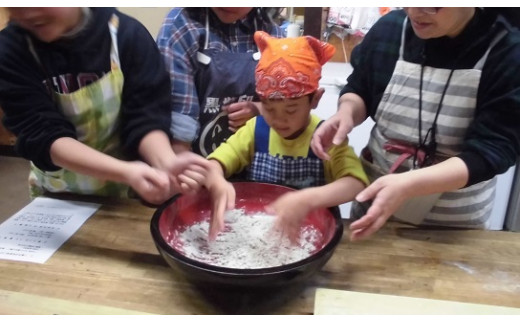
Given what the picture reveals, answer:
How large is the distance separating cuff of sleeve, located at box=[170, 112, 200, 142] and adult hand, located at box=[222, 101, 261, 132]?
8cm

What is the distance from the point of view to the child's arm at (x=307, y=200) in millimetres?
760

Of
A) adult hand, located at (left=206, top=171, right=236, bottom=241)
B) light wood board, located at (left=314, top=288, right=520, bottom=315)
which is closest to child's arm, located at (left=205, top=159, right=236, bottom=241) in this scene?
adult hand, located at (left=206, top=171, right=236, bottom=241)

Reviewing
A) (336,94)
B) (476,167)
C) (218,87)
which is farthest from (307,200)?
(336,94)

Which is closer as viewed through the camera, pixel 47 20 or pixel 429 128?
pixel 47 20

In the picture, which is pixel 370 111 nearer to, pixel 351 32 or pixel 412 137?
pixel 412 137

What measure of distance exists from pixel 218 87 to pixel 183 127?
117mm

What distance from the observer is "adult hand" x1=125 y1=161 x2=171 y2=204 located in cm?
76

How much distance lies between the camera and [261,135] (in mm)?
943

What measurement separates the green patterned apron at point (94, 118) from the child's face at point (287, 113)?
290 mm

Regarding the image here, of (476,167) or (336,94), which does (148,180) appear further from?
(336,94)

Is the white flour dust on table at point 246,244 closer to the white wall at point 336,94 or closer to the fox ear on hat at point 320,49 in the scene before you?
the fox ear on hat at point 320,49

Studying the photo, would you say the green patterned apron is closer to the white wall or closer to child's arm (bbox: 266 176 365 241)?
child's arm (bbox: 266 176 365 241)

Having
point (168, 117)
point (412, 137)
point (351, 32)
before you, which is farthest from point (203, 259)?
point (351, 32)

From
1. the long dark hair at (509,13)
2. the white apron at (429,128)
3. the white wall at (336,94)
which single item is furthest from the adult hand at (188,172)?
the white wall at (336,94)
